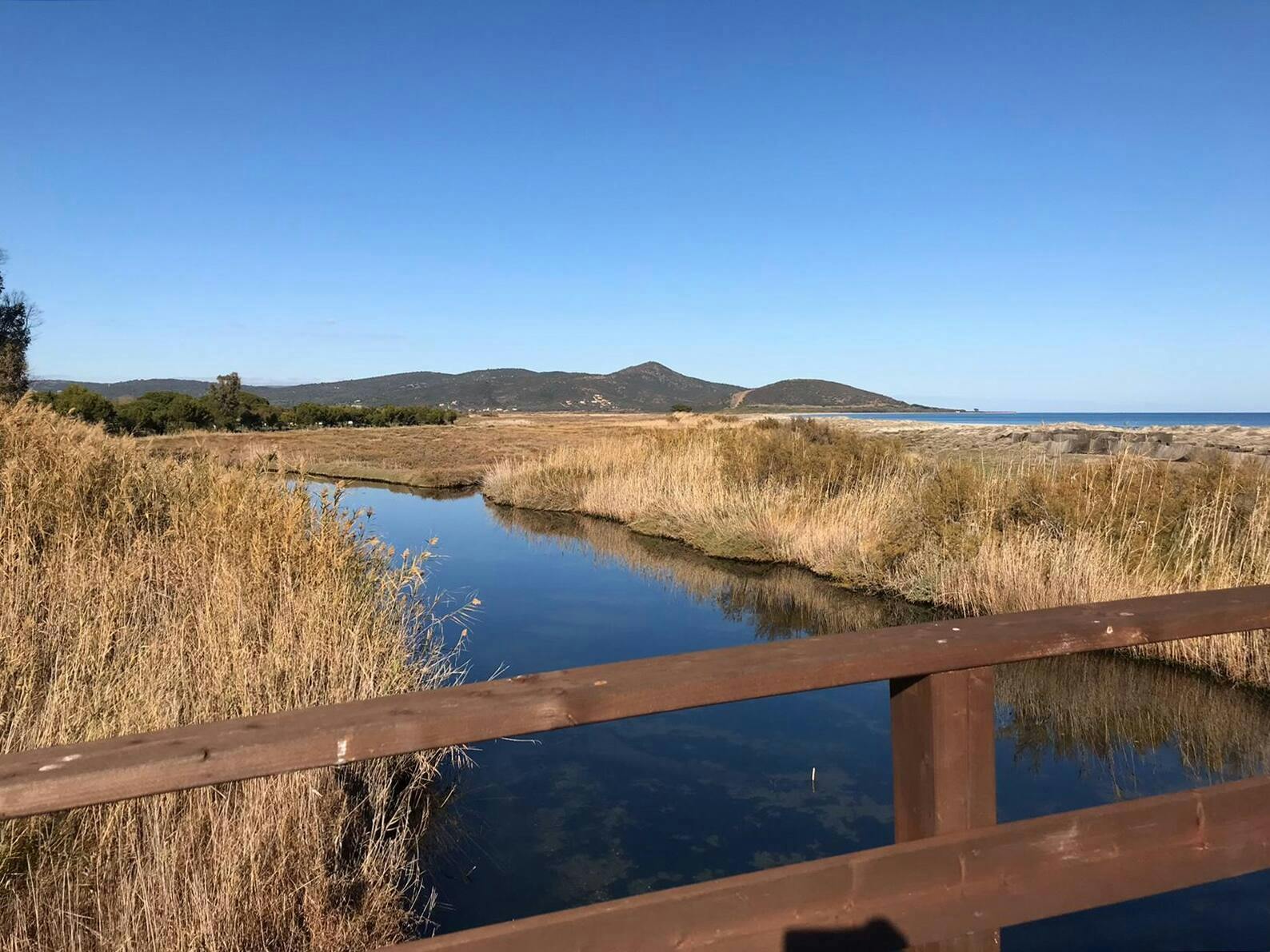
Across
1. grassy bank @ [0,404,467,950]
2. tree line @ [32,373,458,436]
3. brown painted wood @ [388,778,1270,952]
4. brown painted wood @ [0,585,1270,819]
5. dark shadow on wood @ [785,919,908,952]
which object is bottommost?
grassy bank @ [0,404,467,950]

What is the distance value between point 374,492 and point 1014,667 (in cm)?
1946

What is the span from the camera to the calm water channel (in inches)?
161

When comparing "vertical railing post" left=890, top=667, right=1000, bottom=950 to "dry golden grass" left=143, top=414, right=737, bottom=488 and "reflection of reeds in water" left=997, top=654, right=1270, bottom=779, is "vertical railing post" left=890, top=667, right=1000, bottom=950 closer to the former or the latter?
"reflection of reeds in water" left=997, top=654, right=1270, bottom=779

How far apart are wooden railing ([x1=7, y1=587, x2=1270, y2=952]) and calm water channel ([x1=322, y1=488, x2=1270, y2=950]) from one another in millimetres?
2454

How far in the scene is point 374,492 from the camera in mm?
23922

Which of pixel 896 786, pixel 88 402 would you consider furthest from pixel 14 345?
pixel 896 786

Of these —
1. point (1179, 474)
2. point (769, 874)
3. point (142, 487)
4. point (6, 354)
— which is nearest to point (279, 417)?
point (6, 354)

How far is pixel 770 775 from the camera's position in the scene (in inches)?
219

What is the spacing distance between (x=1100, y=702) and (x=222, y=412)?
55812 millimetres

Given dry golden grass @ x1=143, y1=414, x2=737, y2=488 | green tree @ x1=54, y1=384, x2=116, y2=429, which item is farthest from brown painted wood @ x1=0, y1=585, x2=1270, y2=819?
green tree @ x1=54, y1=384, x2=116, y2=429

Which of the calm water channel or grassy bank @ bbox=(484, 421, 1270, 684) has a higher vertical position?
grassy bank @ bbox=(484, 421, 1270, 684)

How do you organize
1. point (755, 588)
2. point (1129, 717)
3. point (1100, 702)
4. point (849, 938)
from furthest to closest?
1. point (755, 588)
2. point (1100, 702)
3. point (1129, 717)
4. point (849, 938)

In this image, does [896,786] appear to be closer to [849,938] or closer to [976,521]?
[849,938]

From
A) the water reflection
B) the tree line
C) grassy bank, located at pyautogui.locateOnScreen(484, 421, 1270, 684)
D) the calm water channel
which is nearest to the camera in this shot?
the calm water channel
